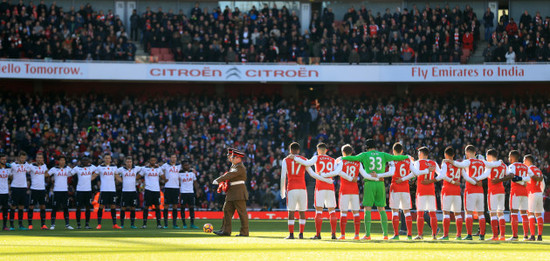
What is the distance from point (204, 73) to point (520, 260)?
28.5 metres

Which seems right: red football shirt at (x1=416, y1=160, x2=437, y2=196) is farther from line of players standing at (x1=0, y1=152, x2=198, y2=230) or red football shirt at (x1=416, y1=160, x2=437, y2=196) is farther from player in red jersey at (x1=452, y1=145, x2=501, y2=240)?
line of players standing at (x1=0, y1=152, x2=198, y2=230)

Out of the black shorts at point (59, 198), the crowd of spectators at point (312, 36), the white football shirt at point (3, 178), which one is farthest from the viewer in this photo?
the crowd of spectators at point (312, 36)

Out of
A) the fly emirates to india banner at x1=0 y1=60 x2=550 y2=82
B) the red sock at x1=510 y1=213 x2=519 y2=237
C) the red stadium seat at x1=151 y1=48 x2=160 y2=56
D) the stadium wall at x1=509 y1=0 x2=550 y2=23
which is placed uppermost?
the stadium wall at x1=509 y1=0 x2=550 y2=23

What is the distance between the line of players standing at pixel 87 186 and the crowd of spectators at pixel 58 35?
50.2 feet

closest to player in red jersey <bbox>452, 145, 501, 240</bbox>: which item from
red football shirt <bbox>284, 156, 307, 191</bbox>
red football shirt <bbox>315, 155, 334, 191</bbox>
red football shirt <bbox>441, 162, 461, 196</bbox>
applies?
red football shirt <bbox>441, 162, 461, 196</bbox>

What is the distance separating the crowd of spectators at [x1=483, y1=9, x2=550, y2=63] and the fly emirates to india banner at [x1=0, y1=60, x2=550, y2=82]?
2.00 ft

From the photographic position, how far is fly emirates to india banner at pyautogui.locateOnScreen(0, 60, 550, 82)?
39.3m

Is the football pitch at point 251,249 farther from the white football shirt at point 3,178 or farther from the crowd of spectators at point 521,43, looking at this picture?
the crowd of spectators at point 521,43

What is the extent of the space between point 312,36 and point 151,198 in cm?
1905

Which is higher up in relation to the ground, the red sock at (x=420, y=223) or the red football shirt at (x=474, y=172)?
the red football shirt at (x=474, y=172)

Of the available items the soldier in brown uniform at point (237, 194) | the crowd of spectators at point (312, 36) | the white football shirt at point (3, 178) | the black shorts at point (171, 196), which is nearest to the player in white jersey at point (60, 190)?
the white football shirt at point (3, 178)

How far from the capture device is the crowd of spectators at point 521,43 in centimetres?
3981

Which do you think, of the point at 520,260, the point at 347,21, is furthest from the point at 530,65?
the point at 520,260

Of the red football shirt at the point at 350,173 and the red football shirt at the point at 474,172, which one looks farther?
the red football shirt at the point at 474,172
